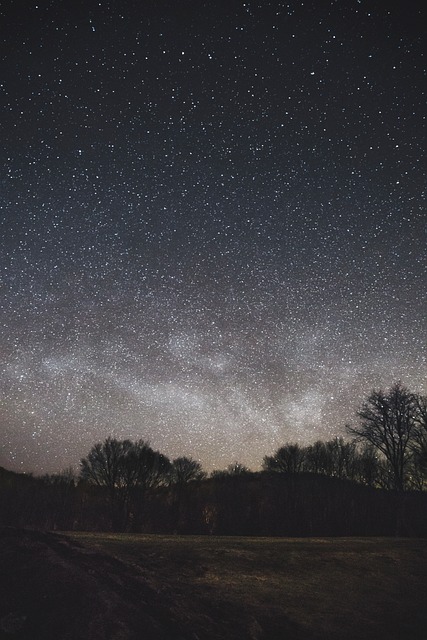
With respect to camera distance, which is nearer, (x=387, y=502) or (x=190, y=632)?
(x=190, y=632)

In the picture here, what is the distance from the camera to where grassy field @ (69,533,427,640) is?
5.70 m

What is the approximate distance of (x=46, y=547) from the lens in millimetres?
6680

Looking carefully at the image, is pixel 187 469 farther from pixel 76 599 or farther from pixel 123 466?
pixel 76 599

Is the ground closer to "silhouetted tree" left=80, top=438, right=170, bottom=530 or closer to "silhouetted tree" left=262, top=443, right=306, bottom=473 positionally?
"silhouetted tree" left=80, top=438, right=170, bottom=530

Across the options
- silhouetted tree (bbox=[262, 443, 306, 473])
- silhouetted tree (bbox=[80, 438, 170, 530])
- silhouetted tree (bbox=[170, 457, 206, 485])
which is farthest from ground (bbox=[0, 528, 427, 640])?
silhouetted tree (bbox=[262, 443, 306, 473])

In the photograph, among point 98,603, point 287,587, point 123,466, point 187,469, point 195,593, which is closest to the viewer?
point 98,603

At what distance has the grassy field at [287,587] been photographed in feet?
18.7

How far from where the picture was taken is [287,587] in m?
7.22

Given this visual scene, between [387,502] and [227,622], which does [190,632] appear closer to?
[227,622]

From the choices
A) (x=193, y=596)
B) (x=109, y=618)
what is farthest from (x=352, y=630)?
(x=109, y=618)

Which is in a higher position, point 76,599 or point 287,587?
point 76,599

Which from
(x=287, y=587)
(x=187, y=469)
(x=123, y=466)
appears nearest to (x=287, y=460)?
(x=187, y=469)

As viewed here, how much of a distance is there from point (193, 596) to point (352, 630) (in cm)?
235

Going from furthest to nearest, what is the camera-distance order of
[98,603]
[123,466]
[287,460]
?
1. [287,460]
2. [123,466]
3. [98,603]
